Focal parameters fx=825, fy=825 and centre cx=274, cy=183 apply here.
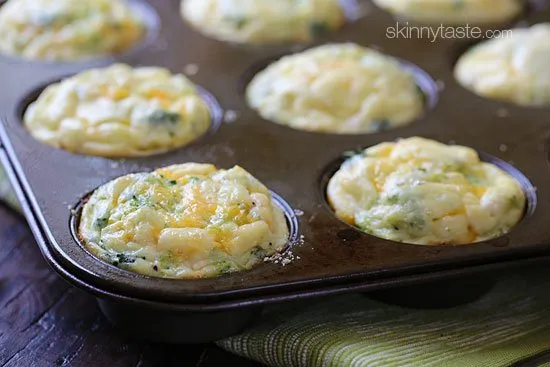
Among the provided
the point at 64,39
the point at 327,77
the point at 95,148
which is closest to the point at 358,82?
the point at 327,77

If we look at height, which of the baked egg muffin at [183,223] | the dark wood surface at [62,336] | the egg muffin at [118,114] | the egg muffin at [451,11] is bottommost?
the dark wood surface at [62,336]

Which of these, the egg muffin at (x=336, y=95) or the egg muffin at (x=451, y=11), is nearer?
the egg muffin at (x=336, y=95)

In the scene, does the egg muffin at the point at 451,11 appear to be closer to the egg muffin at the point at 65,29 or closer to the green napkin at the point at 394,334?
the egg muffin at the point at 65,29

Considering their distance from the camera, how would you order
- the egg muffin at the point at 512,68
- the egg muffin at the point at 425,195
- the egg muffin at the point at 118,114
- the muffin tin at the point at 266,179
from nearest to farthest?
the muffin tin at the point at 266,179 → the egg muffin at the point at 425,195 → the egg muffin at the point at 118,114 → the egg muffin at the point at 512,68

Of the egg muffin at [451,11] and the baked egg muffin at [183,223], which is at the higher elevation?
the baked egg muffin at [183,223]

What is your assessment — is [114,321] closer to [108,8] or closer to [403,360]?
[403,360]

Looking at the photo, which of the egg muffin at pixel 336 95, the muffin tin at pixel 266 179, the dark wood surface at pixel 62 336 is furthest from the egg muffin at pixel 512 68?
the dark wood surface at pixel 62 336
